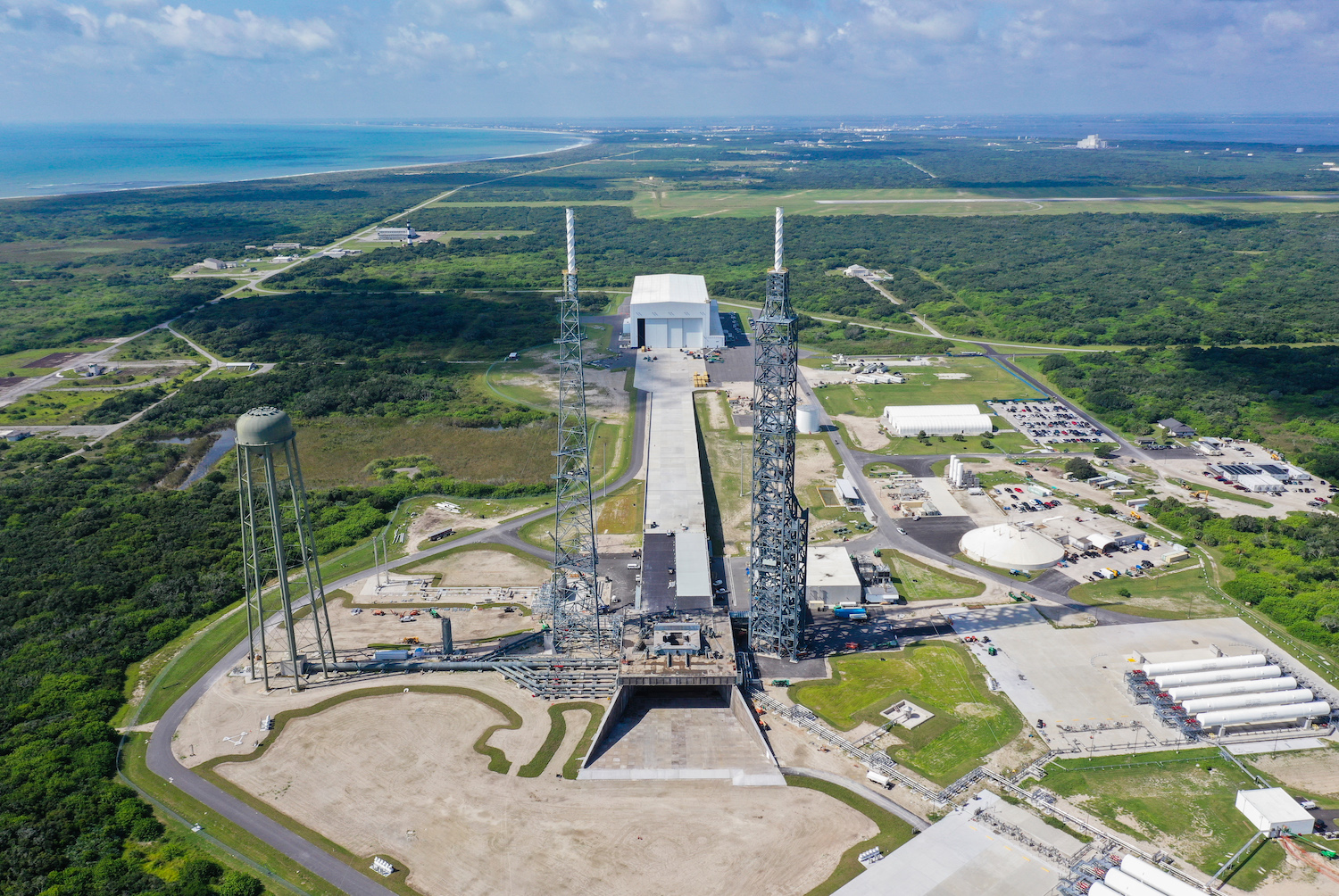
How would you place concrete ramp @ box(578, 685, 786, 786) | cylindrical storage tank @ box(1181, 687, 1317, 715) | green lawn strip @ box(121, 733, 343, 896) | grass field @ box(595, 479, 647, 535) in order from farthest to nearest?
1. grass field @ box(595, 479, 647, 535)
2. cylindrical storage tank @ box(1181, 687, 1317, 715)
3. concrete ramp @ box(578, 685, 786, 786)
4. green lawn strip @ box(121, 733, 343, 896)

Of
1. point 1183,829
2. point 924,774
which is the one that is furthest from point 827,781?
point 1183,829

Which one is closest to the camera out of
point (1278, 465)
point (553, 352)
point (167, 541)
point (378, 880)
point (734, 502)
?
point (378, 880)

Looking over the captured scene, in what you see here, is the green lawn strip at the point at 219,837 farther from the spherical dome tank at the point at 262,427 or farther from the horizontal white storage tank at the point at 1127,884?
the horizontal white storage tank at the point at 1127,884

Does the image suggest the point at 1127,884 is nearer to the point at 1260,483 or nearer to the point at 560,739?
the point at 560,739

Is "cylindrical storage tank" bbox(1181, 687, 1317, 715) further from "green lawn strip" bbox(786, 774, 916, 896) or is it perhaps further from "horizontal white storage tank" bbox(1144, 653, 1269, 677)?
"green lawn strip" bbox(786, 774, 916, 896)

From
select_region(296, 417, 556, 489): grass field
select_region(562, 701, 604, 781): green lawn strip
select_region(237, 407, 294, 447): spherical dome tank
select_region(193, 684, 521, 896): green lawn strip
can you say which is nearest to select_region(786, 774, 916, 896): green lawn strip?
select_region(562, 701, 604, 781): green lawn strip

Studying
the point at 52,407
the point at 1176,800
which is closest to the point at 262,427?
the point at 1176,800

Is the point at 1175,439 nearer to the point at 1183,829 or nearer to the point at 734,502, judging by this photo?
the point at 734,502

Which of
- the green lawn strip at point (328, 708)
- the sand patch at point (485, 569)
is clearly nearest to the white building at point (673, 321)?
the sand patch at point (485, 569)
